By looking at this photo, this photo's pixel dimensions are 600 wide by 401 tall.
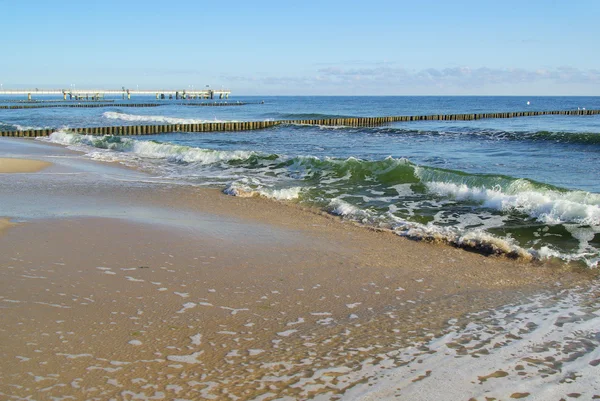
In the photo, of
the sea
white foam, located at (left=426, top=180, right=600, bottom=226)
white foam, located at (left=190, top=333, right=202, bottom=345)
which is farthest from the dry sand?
white foam, located at (left=190, top=333, right=202, bottom=345)

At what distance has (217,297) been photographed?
16.9 ft

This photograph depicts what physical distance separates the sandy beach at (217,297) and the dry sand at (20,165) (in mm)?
5980

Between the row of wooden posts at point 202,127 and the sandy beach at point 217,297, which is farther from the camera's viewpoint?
the row of wooden posts at point 202,127

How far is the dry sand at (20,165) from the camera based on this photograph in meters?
14.6

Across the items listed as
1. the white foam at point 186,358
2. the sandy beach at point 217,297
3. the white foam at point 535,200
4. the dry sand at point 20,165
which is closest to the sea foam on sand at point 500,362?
the sandy beach at point 217,297

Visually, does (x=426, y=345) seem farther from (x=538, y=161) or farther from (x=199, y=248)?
(x=538, y=161)

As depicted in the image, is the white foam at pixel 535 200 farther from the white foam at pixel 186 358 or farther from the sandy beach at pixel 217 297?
the white foam at pixel 186 358

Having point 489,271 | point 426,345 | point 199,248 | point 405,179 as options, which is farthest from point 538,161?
point 426,345

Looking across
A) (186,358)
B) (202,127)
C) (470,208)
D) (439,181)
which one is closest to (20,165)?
(439,181)

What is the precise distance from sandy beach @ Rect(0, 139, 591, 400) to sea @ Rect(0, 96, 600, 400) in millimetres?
219

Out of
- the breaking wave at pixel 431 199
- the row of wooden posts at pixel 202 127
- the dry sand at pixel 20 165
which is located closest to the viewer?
the breaking wave at pixel 431 199

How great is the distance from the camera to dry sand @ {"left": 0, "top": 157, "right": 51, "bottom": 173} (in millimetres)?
14562

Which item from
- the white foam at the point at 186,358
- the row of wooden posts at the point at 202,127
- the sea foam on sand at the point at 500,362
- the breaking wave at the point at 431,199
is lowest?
the sea foam on sand at the point at 500,362

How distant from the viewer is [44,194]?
1068 cm
